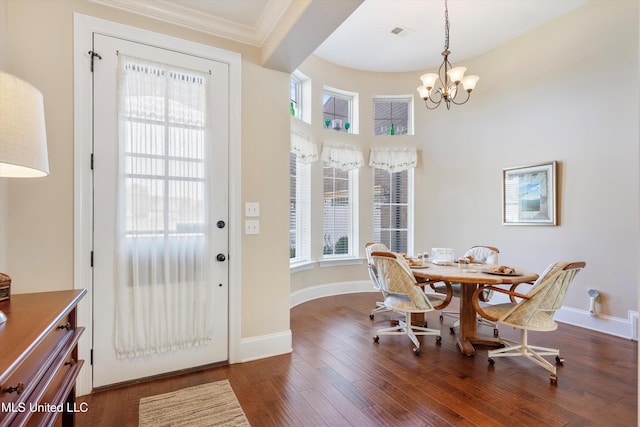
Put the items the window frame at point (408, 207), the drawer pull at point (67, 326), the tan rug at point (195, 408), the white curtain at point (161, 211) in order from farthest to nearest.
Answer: the window frame at point (408, 207) < the white curtain at point (161, 211) < the tan rug at point (195, 408) < the drawer pull at point (67, 326)

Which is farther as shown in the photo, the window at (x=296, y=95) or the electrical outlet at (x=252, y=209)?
the window at (x=296, y=95)

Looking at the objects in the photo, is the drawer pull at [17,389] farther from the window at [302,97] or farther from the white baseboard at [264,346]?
the window at [302,97]

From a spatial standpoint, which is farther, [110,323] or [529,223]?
[529,223]

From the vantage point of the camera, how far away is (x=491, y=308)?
2.69 meters

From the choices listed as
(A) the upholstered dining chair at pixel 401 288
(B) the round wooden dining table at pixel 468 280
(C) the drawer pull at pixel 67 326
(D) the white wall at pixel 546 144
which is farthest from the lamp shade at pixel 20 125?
(D) the white wall at pixel 546 144

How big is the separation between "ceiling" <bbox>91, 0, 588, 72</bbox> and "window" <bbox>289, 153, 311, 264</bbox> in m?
1.84

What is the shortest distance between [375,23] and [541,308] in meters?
3.60

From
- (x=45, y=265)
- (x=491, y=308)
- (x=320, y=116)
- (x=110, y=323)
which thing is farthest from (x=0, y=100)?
(x=320, y=116)

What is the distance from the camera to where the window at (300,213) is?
4527 millimetres

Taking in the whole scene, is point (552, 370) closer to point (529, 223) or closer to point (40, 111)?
point (529, 223)

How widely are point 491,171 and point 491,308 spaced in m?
2.50

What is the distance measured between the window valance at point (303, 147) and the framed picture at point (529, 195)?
271 cm

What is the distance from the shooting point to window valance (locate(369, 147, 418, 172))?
5.19 m

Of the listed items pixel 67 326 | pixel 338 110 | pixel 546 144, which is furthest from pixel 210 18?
pixel 546 144
